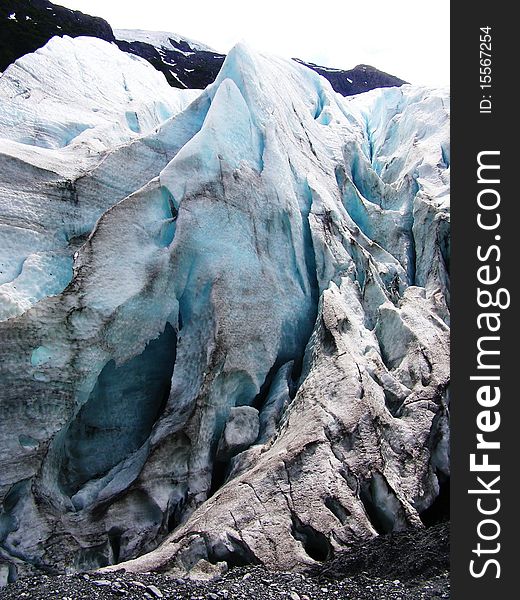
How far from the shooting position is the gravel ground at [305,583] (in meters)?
6.61

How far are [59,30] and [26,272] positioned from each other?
29.4 m

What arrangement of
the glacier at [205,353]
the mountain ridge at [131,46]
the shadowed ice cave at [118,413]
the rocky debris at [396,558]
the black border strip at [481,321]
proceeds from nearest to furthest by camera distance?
1. the black border strip at [481,321]
2. the rocky debris at [396,558]
3. the glacier at [205,353]
4. the shadowed ice cave at [118,413]
5. the mountain ridge at [131,46]

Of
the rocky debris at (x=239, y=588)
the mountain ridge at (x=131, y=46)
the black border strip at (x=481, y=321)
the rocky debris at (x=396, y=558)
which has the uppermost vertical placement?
the mountain ridge at (x=131, y=46)

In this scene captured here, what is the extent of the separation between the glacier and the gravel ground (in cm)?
43

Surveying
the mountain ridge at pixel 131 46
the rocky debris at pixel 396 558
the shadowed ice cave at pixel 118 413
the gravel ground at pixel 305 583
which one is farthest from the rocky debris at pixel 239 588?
the mountain ridge at pixel 131 46

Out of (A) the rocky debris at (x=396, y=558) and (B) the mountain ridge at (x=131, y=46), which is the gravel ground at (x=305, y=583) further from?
(B) the mountain ridge at (x=131, y=46)

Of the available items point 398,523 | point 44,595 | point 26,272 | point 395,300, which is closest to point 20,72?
point 26,272

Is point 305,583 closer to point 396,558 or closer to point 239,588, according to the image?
point 239,588

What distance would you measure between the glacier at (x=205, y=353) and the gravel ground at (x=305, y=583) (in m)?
0.43

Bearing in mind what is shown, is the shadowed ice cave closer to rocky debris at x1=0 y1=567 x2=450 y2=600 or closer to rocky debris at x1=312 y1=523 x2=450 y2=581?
rocky debris at x1=0 y1=567 x2=450 y2=600

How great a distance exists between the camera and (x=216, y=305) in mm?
10953

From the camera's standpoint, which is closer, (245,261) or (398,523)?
(398,523)

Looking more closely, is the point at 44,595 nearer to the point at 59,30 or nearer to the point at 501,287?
the point at 501,287

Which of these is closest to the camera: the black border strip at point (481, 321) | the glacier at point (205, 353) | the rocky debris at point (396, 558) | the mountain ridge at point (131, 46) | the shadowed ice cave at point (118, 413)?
the black border strip at point (481, 321)
